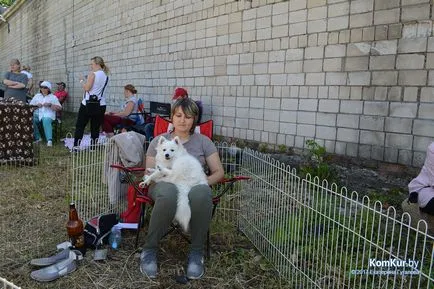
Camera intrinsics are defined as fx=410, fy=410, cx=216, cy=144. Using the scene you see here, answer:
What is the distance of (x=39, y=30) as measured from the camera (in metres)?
17.6

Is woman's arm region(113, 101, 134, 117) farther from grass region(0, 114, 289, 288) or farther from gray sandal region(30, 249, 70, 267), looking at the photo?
gray sandal region(30, 249, 70, 267)

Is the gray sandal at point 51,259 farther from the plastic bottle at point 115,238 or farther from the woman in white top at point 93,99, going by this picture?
the woman in white top at point 93,99

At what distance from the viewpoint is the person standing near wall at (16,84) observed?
820cm

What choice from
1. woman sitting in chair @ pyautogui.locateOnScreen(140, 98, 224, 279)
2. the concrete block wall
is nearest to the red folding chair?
woman sitting in chair @ pyautogui.locateOnScreen(140, 98, 224, 279)

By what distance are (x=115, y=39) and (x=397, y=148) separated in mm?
8162

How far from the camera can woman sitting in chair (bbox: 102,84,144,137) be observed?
761 centimetres

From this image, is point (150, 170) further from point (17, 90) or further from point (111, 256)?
point (17, 90)

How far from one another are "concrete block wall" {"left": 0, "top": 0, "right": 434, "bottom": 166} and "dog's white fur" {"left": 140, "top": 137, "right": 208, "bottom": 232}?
236 centimetres

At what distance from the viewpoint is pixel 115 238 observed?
3410 mm

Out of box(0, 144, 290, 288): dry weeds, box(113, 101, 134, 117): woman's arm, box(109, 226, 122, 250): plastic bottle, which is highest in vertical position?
box(113, 101, 134, 117): woman's arm

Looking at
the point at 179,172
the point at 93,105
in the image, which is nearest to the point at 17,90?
the point at 93,105

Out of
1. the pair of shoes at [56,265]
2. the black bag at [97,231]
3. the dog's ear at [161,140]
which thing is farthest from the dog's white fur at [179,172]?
the pair of shoes at [56,265]

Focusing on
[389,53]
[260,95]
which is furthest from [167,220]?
[260,95]

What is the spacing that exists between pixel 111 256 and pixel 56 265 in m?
0.43
